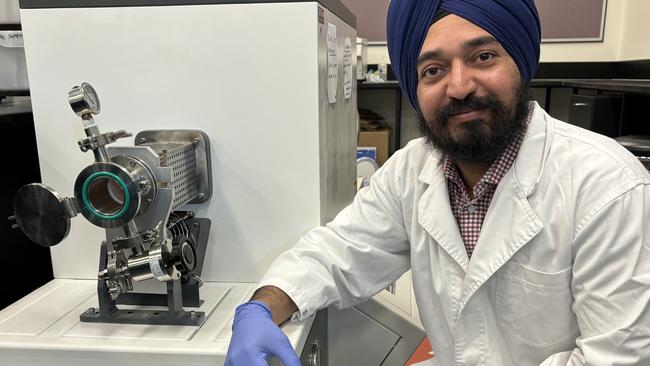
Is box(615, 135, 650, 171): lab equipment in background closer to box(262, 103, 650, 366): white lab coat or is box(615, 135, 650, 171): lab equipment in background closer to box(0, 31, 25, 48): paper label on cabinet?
box(262, 103, 650, 366): white lab coat

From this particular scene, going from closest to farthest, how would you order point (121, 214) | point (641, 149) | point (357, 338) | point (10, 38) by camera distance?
1. point (121, 214)
2. point (357, 338)
3. point (10, 38)
4. point (641, 149)

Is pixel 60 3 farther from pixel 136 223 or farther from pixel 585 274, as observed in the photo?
pixel 585 274

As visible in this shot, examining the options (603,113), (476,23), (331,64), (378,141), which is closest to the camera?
(476,23)

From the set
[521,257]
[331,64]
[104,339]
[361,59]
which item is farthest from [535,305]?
[361,59]

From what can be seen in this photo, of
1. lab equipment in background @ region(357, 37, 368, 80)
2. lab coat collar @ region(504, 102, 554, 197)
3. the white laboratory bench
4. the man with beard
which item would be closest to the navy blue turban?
the man with beard

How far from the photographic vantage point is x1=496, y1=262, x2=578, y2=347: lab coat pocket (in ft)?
3.09

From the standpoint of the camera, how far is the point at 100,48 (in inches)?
40.1

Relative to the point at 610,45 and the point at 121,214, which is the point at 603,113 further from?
the point at 121,214

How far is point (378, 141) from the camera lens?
12.4ft

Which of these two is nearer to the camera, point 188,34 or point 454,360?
point 188,34

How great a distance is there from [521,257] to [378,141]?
9.36ft

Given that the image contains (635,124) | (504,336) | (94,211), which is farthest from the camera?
(635,124)

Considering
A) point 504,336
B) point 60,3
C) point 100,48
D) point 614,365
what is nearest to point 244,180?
point 100,48

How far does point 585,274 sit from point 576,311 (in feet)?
0.27
